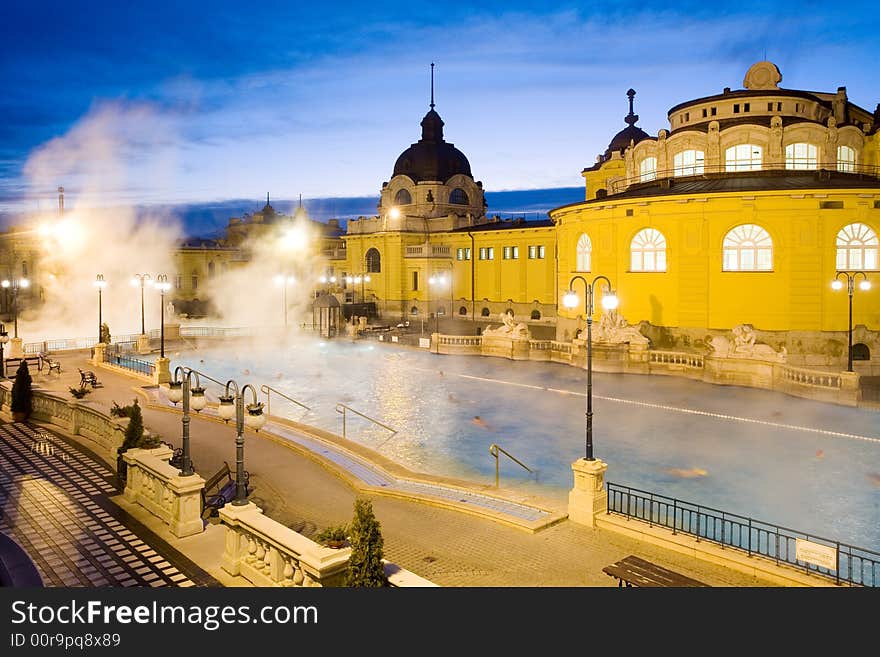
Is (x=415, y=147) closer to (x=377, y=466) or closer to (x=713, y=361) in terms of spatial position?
(x=713, y=361)

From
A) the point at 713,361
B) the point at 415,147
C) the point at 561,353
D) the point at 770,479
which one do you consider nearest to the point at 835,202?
the point at 713,361

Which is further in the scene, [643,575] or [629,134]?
[629,134]

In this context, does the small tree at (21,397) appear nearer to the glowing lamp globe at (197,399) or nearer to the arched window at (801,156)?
the glowing lamp globe at (197,399)

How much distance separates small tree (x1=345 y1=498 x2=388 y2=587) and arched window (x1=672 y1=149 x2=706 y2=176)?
38.4 metres

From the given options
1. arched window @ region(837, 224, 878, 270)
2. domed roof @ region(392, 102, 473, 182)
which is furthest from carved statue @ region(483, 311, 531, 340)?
domed roof @ region(392, 102, 473, 182)

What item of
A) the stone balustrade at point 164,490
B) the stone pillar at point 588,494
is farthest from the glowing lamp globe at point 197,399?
the stone pillar at point 588,494

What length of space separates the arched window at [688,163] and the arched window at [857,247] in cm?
946

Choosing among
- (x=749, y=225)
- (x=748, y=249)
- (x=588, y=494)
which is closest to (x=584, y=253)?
(x=748, y=249)

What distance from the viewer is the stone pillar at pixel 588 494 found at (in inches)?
517

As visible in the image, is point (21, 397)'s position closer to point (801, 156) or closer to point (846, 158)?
point (801, 156)

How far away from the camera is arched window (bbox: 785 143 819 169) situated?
39.3m

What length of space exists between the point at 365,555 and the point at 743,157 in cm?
3876

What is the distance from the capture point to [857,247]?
1358 inches

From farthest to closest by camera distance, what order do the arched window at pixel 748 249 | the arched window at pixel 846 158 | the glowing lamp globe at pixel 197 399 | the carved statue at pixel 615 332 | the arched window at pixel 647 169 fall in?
the arched window at pixel 647 169
the arched window at pixel 846 158
the arched window at pixel 748 249
the carved statue at pixel 615 332
the glowing lamp globe at pixel 197 399
